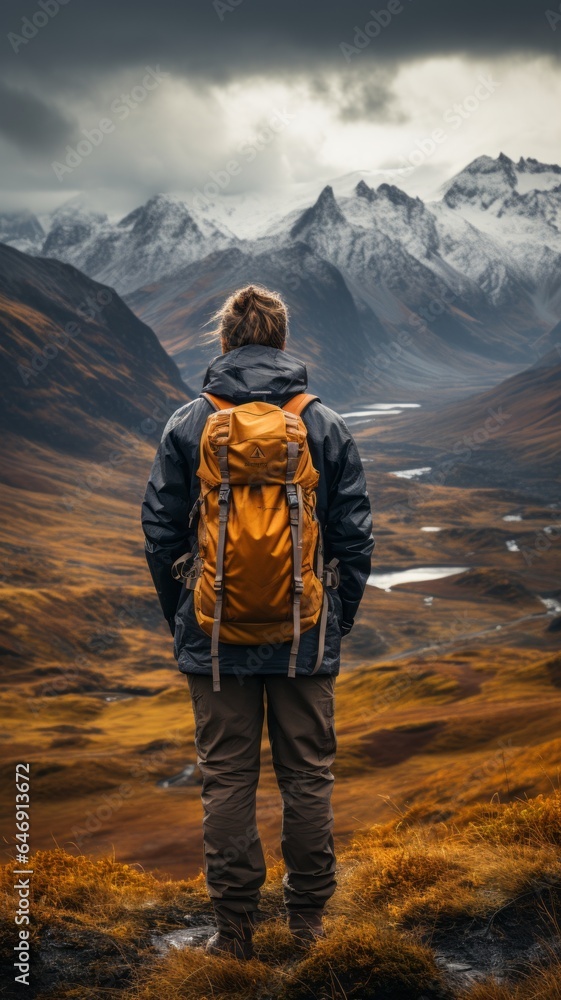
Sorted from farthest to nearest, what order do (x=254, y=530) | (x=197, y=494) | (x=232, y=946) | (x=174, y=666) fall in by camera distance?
(x=174, y=666)
(x=197, y=494)
(x=232, y=946)
(x=254, y=530)

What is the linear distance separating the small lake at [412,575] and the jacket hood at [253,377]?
12668cm

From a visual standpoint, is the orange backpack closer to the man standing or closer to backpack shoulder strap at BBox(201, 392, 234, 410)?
the man standing

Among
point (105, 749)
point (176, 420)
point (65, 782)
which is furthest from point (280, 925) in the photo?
point (105, 749)

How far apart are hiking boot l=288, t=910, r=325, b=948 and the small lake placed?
126375 millimetres

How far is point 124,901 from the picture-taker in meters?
6.39

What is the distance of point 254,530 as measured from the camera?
497cm

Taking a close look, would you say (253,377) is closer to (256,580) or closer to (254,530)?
(254,530)

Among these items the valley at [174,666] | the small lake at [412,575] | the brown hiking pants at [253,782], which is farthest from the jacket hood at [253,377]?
the small lake at [412,575]

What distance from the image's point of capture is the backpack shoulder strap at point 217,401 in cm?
535

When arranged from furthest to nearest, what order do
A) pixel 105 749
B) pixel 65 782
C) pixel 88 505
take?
pixel 88 505 < pixel 105 749 < pixel 65 782

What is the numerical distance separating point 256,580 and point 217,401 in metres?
1.13

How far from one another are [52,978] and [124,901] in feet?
4.04

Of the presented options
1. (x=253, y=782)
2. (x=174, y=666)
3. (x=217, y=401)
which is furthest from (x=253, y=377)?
(x=174, y=666)

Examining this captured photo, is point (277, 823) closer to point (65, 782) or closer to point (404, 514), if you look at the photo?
point (65, 782)
